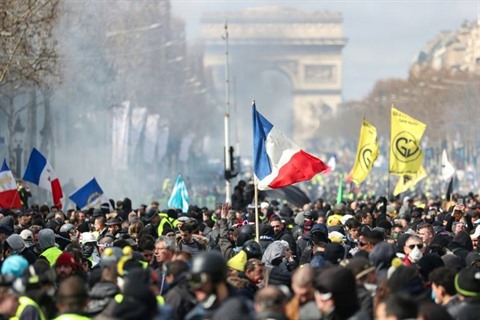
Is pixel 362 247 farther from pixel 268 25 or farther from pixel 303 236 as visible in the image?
pixel 268 25

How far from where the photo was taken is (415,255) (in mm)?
14281

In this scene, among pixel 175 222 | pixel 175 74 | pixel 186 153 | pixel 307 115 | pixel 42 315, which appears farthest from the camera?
pixel 307 115

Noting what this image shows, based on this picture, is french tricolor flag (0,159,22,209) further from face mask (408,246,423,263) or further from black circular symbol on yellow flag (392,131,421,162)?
face mask (408,246,423,263)

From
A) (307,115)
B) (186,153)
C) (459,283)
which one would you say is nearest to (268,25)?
(307,115)

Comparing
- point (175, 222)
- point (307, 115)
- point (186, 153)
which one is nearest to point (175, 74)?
point (186, 153)

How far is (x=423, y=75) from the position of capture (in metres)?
123

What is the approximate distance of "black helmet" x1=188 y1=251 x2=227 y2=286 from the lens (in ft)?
32.3

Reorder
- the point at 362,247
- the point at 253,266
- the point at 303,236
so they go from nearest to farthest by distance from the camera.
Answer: the point at 253,266 < the point at 362,247 < the point at 303,236

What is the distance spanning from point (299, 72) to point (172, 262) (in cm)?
16727

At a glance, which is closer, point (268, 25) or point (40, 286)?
point (40, 286)

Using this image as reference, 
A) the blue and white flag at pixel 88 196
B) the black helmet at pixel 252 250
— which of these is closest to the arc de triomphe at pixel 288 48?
the blue and white flag at pixel 88 196

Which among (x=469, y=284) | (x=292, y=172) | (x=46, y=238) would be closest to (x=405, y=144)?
(x=292, y=172)

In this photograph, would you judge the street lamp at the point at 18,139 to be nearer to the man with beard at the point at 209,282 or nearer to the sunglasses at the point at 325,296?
the sunglasses at the point at 325,296

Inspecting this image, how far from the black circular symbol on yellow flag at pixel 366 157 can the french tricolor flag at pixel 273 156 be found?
1184 centimetres
